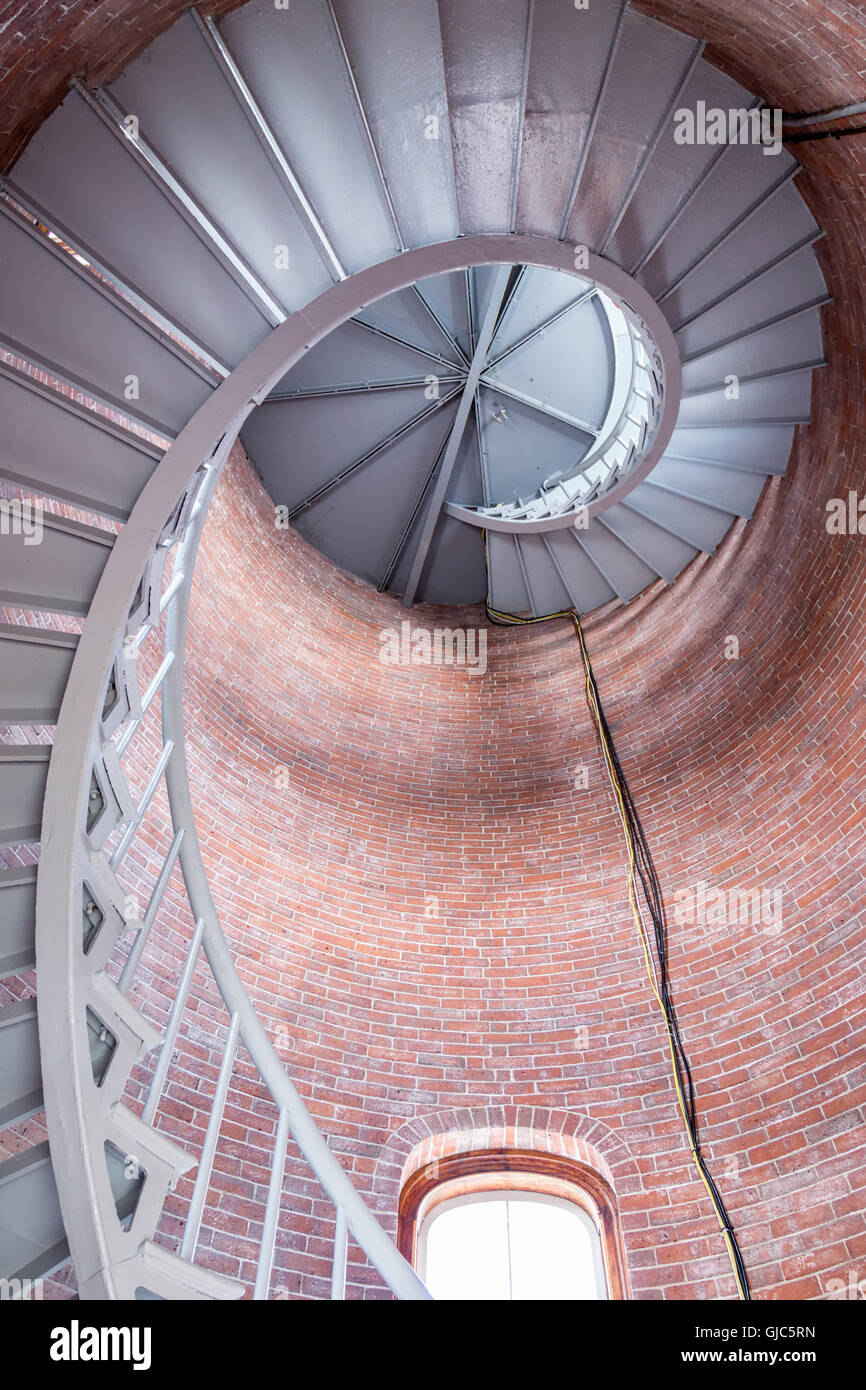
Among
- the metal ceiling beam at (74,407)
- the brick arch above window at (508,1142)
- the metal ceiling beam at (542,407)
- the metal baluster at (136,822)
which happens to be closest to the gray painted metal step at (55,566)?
the metal ceiling beam at (74,407)

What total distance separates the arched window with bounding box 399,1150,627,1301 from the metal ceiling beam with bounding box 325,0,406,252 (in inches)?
155

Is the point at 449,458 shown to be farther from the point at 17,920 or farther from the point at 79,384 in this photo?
the point at 17,920

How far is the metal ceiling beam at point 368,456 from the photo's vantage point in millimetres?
6547

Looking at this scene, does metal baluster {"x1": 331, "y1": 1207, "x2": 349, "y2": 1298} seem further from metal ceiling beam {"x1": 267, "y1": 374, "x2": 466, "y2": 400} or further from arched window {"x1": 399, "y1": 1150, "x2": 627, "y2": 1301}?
metal ceiling beam {"x1": 267, "y1": 374, "x2": 466, "y2": 400}

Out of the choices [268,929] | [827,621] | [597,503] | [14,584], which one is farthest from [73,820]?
[597,503]

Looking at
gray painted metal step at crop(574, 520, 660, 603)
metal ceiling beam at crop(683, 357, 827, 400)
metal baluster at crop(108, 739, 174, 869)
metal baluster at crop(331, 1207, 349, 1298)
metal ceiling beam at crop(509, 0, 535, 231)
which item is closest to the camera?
metal baluster at crop(331, 1207, 349, 1298)

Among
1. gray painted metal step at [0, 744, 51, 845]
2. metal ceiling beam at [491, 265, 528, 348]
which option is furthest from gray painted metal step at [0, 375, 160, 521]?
metal ceiling beam at [491, 265, 528, 348]

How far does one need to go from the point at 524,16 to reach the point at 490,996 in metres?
4.14

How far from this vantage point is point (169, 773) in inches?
124

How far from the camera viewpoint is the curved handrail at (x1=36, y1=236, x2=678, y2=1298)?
2.10m

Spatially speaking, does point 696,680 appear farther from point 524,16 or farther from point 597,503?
point 524,16

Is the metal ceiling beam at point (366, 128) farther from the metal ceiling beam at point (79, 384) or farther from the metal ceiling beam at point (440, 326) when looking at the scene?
the metal ceiling beam at point (440, 326)

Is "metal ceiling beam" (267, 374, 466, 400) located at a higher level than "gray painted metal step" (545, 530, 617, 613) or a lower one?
higher

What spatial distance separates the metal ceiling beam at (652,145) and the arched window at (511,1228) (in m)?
4.08
